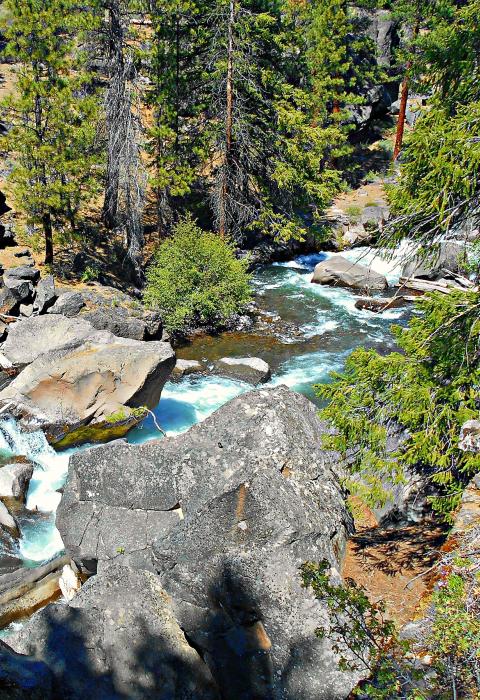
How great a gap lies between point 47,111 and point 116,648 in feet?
61.0

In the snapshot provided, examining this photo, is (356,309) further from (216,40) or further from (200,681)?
(200,681)

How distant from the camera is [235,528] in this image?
801 cm

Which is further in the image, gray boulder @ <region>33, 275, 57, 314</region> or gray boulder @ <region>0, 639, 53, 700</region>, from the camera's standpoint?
gray boulder @ <region>33, 275, 57, 314</region>

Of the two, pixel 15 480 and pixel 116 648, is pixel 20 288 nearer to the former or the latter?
pixel 15 480

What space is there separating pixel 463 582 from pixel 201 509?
4.02 metres

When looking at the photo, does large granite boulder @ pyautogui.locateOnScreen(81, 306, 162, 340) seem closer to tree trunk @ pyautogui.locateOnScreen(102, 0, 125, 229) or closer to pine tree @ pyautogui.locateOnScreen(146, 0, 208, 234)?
tree trunk @ pyautogui.locateOnScreen(102, 0, 125, 229)

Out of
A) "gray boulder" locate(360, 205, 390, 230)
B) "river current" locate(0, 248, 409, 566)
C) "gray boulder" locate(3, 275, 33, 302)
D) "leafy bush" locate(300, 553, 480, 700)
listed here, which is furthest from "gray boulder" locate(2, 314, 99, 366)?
"gray boulder" locate(360, 205, 390, 230)

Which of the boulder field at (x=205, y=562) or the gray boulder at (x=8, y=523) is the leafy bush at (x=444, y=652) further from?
the gray boulder at (x=8, y=523)

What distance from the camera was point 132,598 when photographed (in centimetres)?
740

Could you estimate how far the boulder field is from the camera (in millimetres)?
6750

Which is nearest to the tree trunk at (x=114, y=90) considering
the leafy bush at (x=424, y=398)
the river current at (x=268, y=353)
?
the river current at (x=268, y=353)

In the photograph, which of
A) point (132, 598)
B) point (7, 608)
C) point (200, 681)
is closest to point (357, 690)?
point (200, 681)

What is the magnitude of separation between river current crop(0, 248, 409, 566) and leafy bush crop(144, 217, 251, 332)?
1.13 m

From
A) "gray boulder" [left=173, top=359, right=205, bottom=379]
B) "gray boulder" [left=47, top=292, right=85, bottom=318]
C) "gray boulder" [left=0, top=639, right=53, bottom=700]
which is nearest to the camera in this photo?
"gray boulder" [left=0, top=639, right=53, bottom=700]
